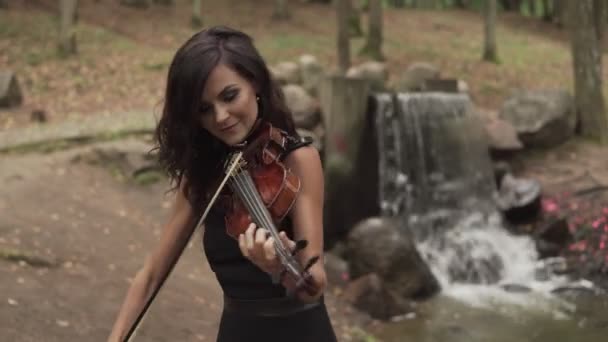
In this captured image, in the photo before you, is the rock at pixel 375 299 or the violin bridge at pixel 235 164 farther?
the rock at pixel 375 299

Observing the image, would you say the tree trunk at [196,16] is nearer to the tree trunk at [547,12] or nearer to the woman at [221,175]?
the tree trunk at [547,12]

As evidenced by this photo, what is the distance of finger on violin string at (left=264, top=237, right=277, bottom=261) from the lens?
149 cm

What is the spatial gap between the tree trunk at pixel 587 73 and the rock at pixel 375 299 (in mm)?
5905

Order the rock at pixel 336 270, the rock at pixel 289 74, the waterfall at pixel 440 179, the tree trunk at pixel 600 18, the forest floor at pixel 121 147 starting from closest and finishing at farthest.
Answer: the forest floor at pixel 121 147 → the rock at pixel 336 270 → the waterfall at pixel 440 179 → the rock at pixel 289 74 → the tree trunk at pixel 600 18

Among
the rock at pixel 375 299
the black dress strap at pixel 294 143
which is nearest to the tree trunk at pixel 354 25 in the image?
the rock at pixel 375 299

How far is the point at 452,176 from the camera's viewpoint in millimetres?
11219

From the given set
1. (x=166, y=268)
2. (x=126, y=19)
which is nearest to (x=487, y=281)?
(x=166, y=268)

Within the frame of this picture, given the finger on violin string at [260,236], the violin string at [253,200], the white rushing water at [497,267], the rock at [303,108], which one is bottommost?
the white rushing water at [497,267]

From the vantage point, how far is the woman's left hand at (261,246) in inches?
58.8

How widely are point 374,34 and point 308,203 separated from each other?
52.3ft

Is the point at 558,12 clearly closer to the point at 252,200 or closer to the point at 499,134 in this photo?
the point at 499,134

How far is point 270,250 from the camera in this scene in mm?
1492

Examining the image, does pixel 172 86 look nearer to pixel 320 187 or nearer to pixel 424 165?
pixel 320 187

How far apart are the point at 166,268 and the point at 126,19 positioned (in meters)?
19.5
